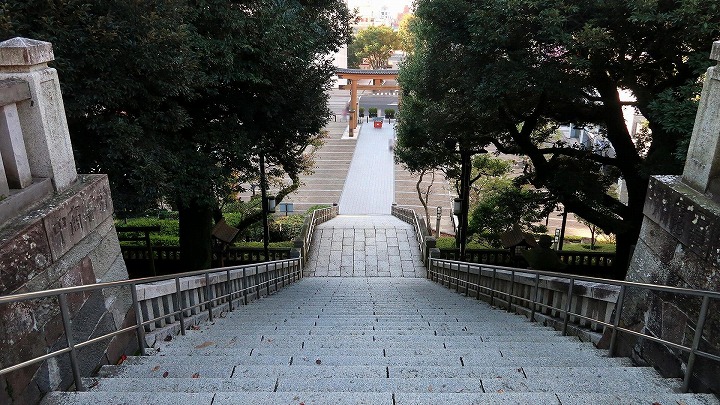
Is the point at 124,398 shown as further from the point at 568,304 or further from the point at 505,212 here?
the point at 505,212

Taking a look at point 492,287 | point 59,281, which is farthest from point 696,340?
point 492,287

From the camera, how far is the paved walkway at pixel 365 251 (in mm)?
13953

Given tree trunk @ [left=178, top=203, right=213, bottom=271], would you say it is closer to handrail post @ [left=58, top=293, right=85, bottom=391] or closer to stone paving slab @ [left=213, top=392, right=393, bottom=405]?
handrail post @ [left=58, top=293, right=85, bottom=391]

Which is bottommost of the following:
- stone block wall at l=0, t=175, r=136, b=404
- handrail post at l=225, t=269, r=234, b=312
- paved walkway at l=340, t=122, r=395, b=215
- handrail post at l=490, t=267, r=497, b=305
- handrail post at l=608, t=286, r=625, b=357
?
paved walkway at l=340, t=122, r=395, b=215

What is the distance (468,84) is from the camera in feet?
34.6

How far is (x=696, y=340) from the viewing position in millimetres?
3543

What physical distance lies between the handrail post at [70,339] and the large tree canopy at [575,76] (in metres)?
7.69

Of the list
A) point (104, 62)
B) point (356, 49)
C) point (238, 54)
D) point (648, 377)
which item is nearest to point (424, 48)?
point (238, 54)

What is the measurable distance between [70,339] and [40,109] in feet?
5.43

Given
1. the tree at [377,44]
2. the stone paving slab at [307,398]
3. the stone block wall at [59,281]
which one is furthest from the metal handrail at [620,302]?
the tree at [377,44]

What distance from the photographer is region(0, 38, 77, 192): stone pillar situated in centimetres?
371

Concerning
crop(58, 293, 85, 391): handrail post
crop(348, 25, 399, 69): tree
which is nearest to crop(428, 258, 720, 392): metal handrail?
crop(58, 293, 85, 391): handrail post

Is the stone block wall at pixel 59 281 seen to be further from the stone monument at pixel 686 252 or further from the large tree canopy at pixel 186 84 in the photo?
the stone monument at pixel 686 252

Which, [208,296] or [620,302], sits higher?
[620,302]
